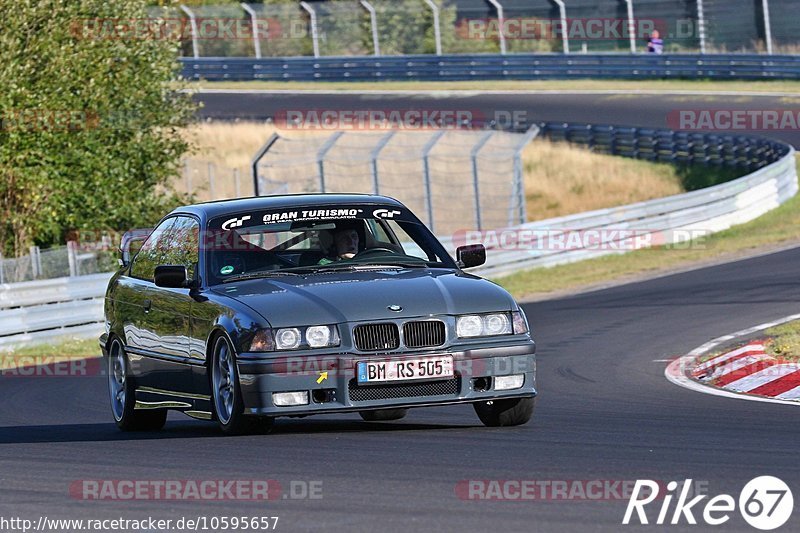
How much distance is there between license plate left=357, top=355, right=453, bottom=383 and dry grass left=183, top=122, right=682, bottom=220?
2426 cm

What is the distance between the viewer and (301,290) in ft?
29.3

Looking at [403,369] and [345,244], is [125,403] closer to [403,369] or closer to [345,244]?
[345,244]

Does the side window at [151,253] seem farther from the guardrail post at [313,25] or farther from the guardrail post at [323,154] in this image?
the guardrail post at [313,25]

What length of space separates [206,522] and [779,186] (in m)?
24.5

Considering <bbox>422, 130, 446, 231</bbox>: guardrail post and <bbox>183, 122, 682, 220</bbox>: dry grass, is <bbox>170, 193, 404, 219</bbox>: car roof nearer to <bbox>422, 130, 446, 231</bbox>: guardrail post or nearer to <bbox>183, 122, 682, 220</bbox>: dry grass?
<bbox>422, 130, 446, 231</bbox>: guardrail post

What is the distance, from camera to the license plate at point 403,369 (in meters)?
8.57

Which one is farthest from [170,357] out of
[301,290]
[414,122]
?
[414,122]

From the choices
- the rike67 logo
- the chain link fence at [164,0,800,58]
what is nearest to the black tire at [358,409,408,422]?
the rike67 logo

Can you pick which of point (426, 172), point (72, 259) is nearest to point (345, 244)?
point (72, 259)

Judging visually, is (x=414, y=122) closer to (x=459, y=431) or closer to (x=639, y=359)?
(x=639, y=359)

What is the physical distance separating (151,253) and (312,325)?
269 centimetres

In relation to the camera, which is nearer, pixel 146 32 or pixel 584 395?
pixel 584 395

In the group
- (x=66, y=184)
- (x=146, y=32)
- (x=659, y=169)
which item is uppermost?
(x=146, y=32)

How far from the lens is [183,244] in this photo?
10258 millimetres
